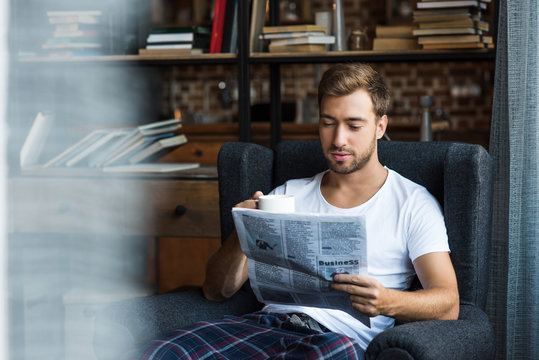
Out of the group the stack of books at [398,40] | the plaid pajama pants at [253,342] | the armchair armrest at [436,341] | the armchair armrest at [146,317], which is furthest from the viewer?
the stack of books at [398,40]

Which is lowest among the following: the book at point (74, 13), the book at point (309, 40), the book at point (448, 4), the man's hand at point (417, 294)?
the man's hand at point (417, 294)

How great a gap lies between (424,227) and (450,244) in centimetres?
12

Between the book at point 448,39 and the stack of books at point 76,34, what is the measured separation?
118cm

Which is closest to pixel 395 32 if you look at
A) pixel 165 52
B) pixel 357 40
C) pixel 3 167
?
pixel 357 40

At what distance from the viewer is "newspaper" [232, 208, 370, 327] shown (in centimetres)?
107

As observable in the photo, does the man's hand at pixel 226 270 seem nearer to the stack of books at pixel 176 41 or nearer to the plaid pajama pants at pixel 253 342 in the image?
the plaid pajama pants at pixel 253 342

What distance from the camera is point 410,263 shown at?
139 centimetres

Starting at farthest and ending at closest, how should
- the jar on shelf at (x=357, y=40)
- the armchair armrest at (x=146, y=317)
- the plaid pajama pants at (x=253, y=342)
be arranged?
the jar on shelf at (x=357, y=40) < the armchair armrest at (x=146, y=317) < the plaid pajama pants at (x=253, y=342)

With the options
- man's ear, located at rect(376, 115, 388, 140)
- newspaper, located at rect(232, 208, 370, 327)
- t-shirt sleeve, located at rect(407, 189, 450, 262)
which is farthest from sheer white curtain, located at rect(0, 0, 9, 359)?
man's ear, located at rect(376, 115, 388, 140)

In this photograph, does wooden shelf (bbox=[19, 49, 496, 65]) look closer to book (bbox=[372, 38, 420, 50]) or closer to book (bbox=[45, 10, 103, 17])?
book (bbox=[372, 38, 420, 50])

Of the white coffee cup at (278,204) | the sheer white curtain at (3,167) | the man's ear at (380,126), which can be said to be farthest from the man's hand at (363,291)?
the sheer white curtain at (3,167)

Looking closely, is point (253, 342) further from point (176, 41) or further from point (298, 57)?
point (176, 41)

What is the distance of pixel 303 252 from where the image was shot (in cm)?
110

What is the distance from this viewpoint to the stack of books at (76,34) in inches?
86.2
